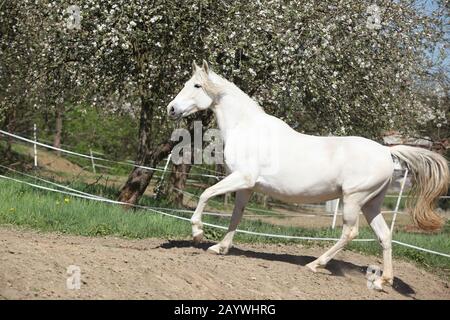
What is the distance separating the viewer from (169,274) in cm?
663

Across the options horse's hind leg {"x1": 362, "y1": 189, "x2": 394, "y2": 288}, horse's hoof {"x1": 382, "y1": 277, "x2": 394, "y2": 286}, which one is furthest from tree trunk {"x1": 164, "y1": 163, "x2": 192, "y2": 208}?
horse's hoof {"x1": 382, "y1": 277, "x2": 394, "y2": 286}

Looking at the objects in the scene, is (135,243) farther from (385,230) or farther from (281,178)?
(385,230)

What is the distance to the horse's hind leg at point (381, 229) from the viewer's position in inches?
317

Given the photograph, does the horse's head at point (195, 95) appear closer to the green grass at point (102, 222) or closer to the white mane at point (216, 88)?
the white mane at point (216, 88)

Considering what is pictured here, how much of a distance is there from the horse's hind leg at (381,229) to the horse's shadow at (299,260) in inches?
16.1

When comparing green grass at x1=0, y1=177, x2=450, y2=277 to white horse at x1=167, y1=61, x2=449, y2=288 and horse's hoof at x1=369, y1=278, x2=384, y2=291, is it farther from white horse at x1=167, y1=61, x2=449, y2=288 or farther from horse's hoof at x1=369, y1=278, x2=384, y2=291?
horse's hoof at x1=369, y1=278, x2=384, y2=291

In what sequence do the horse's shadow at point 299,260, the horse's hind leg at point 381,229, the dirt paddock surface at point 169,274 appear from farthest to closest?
the horse's shadow at point 299,260 → the horse's hind leg at point 381,229 → the dirt paddock surface at point 169,274

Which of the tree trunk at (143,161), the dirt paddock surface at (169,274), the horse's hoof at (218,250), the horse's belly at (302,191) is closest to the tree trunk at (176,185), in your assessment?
the tree trunk at (143,161)

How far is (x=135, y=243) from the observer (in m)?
8.85

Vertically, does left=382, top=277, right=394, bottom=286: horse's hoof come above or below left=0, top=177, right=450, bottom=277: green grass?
below

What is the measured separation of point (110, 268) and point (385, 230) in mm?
3513

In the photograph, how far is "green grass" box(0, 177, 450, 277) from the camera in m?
9.17

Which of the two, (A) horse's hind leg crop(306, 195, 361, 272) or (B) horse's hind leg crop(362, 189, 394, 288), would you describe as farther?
(B) horse's hind leg crop(362, 189, 394, 288)

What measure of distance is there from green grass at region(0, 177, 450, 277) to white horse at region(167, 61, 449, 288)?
61.4 inches
